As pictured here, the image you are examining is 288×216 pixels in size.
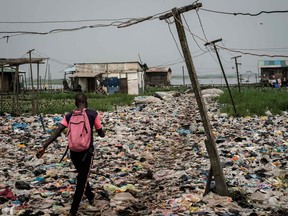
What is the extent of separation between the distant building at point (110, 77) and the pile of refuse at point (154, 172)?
21041 millimetres

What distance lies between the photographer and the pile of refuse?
14.2 feet

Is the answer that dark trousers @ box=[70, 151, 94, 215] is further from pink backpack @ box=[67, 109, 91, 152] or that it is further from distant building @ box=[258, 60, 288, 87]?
distant building @ box=[258, 60, 288, 87]

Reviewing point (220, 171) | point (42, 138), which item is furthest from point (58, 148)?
point (220, 171)

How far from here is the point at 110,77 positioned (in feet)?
110

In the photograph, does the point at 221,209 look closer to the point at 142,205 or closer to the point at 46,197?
the point at 142,205

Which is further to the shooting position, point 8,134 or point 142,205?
point 8,134

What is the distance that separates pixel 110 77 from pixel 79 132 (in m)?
30.2

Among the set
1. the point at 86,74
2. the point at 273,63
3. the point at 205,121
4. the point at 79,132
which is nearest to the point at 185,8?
the point at 205,121

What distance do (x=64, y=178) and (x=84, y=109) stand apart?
2.42 m

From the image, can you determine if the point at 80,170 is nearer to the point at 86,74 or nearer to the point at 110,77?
the point at 110,77

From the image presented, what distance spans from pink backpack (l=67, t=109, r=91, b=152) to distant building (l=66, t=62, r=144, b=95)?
28.2 m

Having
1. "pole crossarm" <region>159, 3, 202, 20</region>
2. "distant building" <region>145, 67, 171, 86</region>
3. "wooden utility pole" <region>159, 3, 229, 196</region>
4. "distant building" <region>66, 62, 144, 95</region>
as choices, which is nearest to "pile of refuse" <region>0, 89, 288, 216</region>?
"wooden utility pole" <region>159, 3, 229, 196</region>

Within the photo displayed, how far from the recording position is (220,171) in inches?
180

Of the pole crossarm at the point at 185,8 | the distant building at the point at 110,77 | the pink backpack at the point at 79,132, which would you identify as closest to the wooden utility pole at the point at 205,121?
the pole crossarm at the point at 185,8
